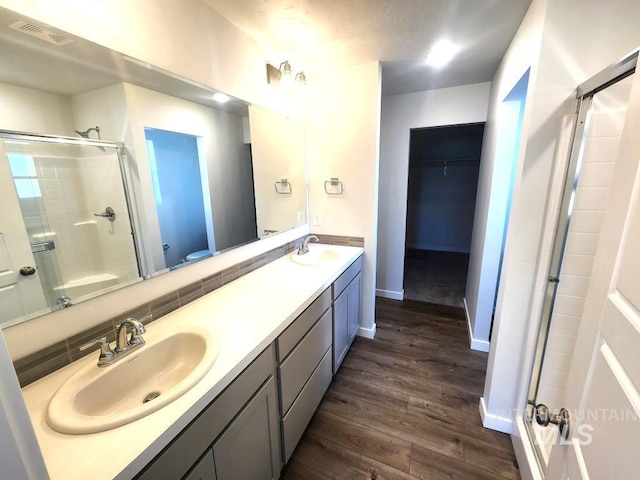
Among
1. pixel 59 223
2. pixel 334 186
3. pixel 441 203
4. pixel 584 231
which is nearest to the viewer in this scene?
pixel 59 223

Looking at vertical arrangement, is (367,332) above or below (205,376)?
below

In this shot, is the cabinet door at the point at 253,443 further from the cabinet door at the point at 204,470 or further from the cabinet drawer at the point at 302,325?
the cabinet drawer at the point at 302,325

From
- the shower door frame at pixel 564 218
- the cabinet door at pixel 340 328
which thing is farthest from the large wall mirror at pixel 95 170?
the shower door frame at pixel 564 218

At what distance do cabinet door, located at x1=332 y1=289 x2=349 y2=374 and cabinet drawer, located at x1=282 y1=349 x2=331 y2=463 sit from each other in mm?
129

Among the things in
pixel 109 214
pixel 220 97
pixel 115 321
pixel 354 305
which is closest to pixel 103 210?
pixel 109 214

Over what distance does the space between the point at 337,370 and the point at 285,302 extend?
108 cm

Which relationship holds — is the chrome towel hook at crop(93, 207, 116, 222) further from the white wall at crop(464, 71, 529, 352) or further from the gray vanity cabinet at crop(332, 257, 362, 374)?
the white wall at crop(464, 71, 529, 352)

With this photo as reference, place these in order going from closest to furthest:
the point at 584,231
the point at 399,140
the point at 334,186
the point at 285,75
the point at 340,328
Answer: the point at 584,231 → the point at 285,75 → the point at 340,328 → the point at 334,186 → the point at 399,140

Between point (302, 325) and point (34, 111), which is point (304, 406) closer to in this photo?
point (302, 325)

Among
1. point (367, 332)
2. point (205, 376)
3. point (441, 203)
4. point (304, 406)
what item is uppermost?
point (441, 203)

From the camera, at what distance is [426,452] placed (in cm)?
153

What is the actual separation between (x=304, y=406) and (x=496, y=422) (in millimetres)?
1204

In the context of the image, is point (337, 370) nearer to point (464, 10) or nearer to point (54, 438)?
point (54, 438)

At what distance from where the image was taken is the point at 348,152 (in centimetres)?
232
